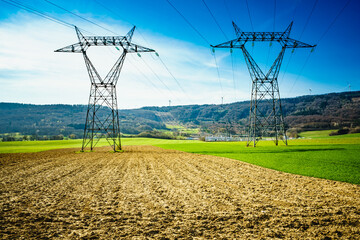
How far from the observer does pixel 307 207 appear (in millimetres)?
8648

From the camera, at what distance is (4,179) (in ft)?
47.9

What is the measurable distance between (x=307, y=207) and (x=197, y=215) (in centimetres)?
495

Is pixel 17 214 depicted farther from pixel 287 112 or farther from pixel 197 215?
pixel 287 112

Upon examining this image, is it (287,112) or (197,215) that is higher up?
(287,112)

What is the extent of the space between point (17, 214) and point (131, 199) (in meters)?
4.65

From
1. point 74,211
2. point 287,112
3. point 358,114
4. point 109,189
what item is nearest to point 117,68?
point 109,189

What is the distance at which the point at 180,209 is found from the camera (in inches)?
344

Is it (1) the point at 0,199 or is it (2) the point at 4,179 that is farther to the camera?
(2) the point at 4,179

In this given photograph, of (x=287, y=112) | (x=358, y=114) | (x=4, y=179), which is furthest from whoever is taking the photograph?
(x=287, y=112)

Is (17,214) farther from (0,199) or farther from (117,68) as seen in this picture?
(117,68)

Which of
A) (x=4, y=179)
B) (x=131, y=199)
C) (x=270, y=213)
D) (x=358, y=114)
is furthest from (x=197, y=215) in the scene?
(x=358, y=114)

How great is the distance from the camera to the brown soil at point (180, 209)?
6.61m

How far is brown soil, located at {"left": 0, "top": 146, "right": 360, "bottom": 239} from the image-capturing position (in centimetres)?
661

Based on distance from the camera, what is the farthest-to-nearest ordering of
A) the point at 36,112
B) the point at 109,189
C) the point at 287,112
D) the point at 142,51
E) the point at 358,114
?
the point at 36,112
the point at 287,112
the point at 358,114
the point at 142,51
the point at 109,189
